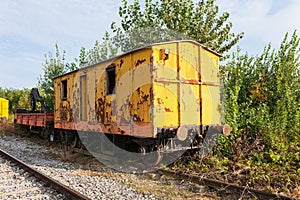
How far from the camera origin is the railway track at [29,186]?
502 centimetres

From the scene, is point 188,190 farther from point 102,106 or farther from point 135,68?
point 102,106

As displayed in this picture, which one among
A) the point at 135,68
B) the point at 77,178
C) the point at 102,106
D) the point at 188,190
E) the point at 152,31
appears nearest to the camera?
the point at 188,190

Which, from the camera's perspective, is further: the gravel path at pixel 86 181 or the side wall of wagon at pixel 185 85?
the side wall of wagon at pixel 185 85

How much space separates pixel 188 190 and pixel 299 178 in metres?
2.35

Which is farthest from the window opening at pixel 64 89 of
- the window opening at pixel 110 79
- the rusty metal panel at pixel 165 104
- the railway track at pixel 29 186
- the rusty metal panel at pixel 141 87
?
the rusty metal panel at pixel 165 104

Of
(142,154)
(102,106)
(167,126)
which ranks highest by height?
(102,106)

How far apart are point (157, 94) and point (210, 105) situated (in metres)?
2.14

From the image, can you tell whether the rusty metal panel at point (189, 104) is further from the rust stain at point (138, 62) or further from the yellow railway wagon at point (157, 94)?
the rust stain at point (138, 62)

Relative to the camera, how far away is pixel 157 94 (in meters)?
6.45

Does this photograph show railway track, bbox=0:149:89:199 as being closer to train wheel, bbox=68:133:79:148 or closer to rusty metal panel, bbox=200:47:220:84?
train wheel, bbox=68:133:79:148

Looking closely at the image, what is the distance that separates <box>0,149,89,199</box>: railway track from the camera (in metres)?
5.02

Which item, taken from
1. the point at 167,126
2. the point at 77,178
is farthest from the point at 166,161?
the point at 77,178

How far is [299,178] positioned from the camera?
5656 millimetres

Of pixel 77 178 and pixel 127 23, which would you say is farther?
pixel 127 23
